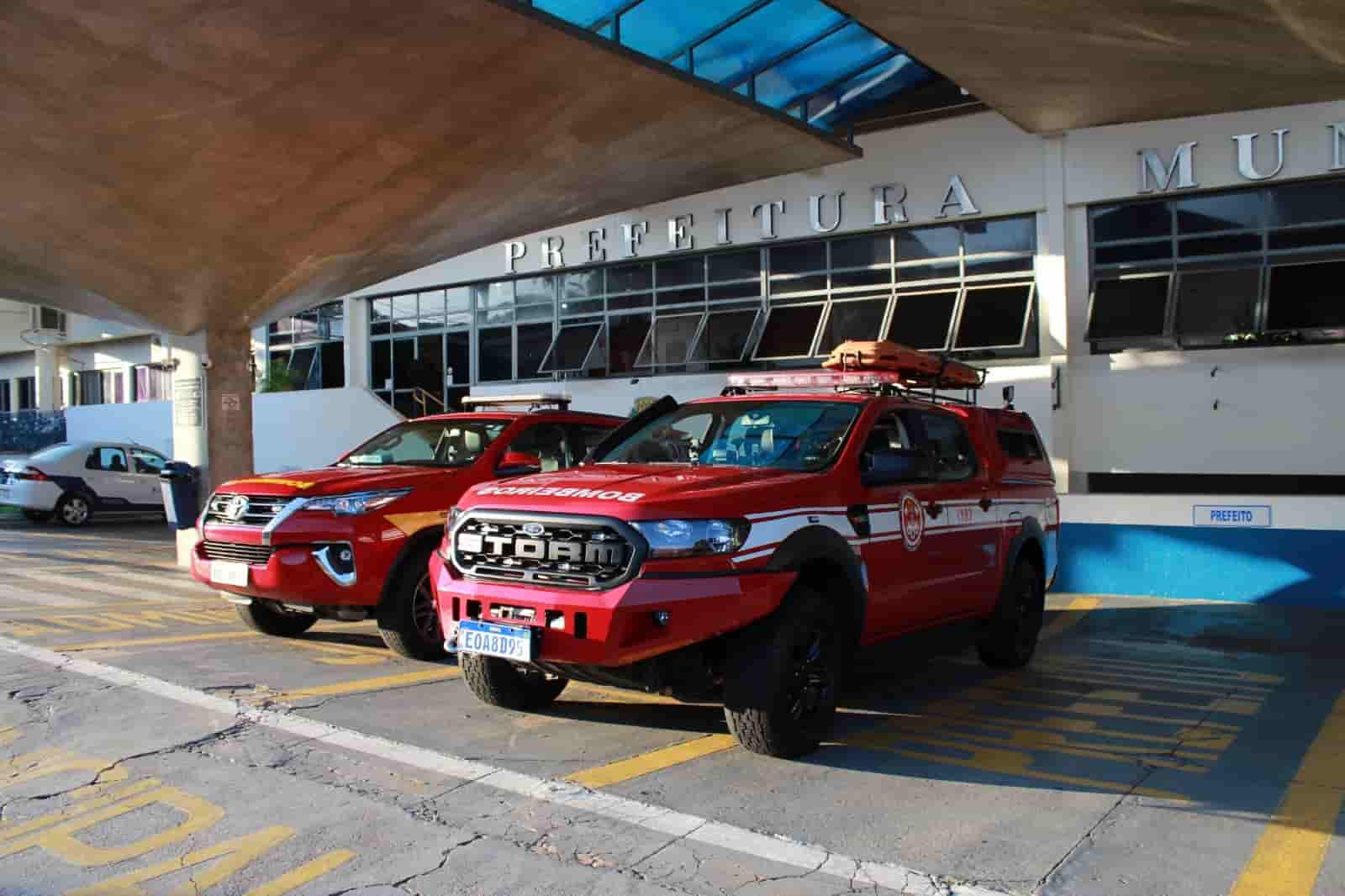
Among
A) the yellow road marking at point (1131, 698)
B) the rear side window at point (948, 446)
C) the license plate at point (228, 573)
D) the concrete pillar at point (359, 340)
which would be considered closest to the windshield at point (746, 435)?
the rear side window at point (948, 446)

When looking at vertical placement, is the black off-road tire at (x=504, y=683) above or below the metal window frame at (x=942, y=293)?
below

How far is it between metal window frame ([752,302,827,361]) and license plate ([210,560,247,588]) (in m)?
10.8

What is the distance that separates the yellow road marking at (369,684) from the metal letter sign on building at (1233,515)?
305 inches

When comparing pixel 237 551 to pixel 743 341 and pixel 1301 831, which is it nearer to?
pixel 1301 831

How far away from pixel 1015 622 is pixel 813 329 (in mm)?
10121

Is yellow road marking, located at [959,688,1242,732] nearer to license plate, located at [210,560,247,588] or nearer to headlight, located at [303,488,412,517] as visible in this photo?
headlight, located at [303,488,412,517]

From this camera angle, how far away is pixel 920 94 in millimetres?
16359

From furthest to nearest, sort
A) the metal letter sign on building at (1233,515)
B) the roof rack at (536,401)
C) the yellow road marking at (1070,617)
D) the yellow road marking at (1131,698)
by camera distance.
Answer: the metal letter sign on building at (1233,515), the roof rack at (536,401), the yellow road marking at (1070,617), the yellow road marking at (1131,698)

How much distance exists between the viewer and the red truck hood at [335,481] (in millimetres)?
7820

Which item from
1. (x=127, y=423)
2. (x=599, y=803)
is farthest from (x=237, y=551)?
(x=127, y=423)

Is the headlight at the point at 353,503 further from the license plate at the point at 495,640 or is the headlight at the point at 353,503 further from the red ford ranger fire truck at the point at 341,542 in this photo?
the license plate at the point at 495,640

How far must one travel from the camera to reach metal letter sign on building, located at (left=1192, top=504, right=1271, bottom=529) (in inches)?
436

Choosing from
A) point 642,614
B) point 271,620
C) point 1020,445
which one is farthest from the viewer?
point 271,620

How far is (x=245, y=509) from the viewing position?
793cm
